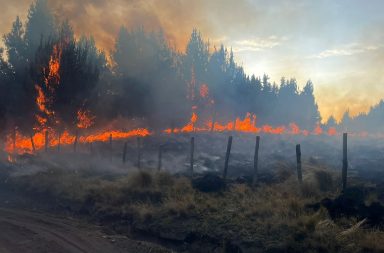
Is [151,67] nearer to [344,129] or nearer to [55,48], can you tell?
[55,48]

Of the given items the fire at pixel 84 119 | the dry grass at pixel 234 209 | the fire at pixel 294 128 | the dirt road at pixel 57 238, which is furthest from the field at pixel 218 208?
the fire at pixel 294 128

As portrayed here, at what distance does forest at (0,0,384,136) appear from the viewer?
115 ft

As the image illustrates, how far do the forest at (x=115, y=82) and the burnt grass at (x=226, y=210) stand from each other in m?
14.1

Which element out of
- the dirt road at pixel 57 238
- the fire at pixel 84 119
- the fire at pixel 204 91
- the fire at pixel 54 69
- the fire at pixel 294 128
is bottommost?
the dirt road at pixel 57 238

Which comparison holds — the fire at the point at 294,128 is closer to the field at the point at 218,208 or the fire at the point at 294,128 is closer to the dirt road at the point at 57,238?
the field at the point at 218,208

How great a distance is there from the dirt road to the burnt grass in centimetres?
114

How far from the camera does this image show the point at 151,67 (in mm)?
52844

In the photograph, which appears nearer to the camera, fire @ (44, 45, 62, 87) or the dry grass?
the dry grass

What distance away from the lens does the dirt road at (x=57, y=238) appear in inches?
469

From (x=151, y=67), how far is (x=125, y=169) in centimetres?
2566

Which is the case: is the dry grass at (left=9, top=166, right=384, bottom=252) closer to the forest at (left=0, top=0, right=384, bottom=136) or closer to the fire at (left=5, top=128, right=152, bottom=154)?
the forest at (left=0, top=0, right=384, bottom=136)

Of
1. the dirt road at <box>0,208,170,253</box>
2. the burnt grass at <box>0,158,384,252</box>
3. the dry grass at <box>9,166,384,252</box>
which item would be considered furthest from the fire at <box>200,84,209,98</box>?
the dirt road at <box>0,208,170,253</box>

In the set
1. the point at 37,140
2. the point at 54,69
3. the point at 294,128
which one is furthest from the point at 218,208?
the point at 294,128

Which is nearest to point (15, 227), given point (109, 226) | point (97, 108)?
point (109, 226)
